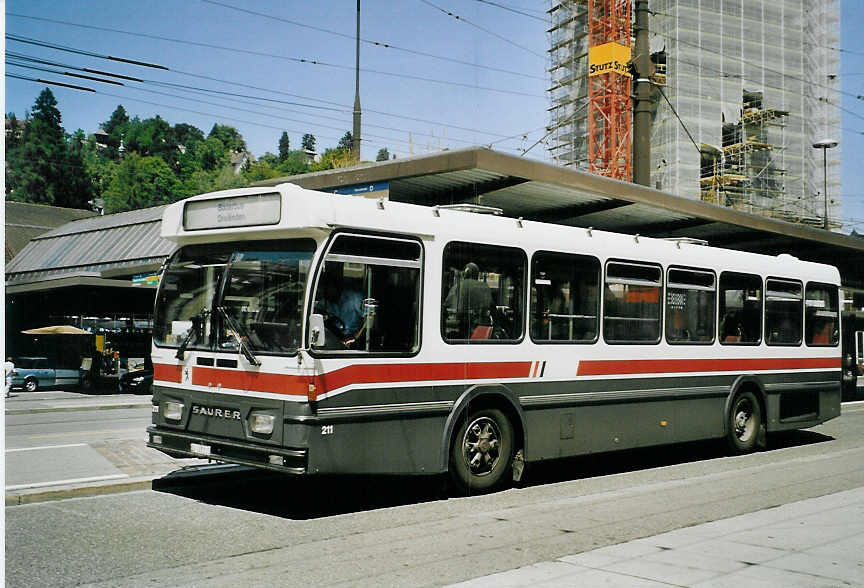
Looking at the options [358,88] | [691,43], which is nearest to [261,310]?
[358,88]

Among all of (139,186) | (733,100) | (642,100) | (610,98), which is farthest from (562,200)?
(139,186)

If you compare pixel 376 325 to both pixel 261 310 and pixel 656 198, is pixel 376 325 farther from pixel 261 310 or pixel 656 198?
pixel 656 198

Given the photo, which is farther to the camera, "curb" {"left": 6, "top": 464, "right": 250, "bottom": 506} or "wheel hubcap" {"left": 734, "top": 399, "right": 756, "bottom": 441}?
"wheel hubcap" {"left": 734, "top": 399, "right": 756, "bottom": 441}

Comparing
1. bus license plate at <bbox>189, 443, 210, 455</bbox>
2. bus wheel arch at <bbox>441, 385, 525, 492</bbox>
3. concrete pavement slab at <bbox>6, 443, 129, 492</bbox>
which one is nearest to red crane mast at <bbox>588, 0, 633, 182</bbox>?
concrete pavement slab at <bbox>6, 443, 129, 492</bbox>

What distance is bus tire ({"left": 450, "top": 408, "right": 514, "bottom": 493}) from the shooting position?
9805mm

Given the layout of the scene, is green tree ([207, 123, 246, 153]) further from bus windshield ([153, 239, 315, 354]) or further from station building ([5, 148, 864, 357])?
bus windshield ([153, 239, 315, 354])

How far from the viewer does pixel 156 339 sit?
9.73 m

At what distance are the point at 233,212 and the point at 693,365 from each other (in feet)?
24.0

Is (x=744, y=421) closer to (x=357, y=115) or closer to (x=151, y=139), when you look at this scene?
(x=357, y=115)

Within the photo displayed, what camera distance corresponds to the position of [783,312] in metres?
15.4

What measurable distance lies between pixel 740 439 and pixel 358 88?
75.2ft

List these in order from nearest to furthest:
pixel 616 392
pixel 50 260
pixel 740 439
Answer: pixel 616 392, pixel 740 439, pixel 50 260

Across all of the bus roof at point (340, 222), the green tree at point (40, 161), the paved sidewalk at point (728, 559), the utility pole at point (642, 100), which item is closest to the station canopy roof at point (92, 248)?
the green tree at point (40, 161)

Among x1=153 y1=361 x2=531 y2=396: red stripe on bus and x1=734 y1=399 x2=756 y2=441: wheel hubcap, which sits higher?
x1=153 y1=361 x2=531 y2=396: red stripe on bus
